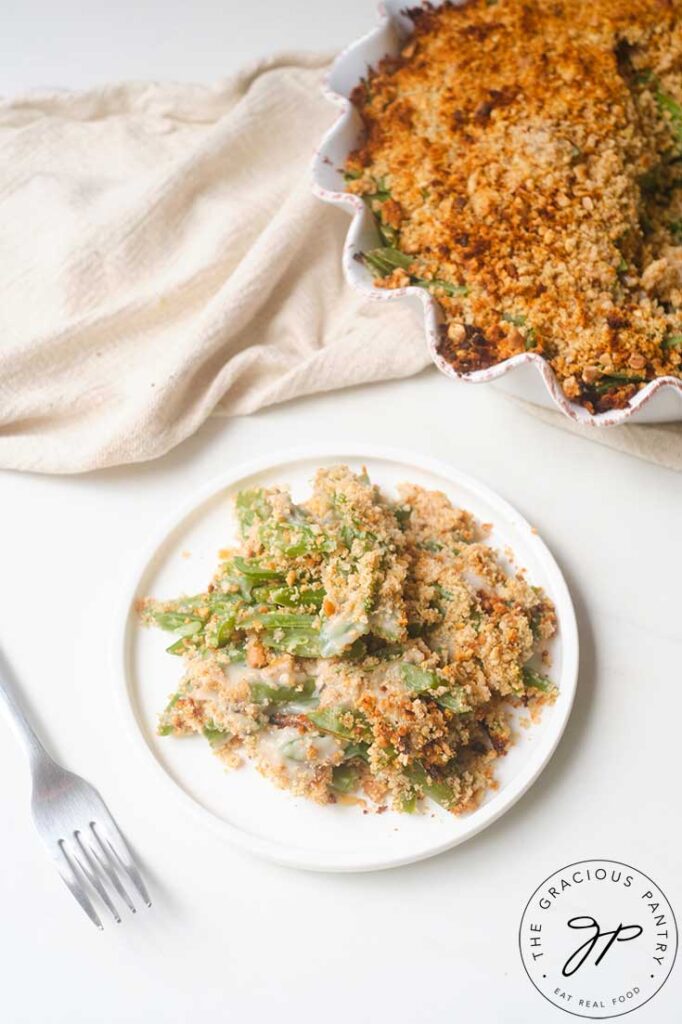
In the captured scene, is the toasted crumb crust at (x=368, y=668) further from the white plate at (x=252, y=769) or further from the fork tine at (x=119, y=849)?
the fork tine at (x=119, y=849)

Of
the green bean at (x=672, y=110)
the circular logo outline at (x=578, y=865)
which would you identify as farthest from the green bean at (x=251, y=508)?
the green bean at (x=672, y=110)

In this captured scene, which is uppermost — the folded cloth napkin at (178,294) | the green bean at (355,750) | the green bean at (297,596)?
the folded cloth napkin at (178,294)

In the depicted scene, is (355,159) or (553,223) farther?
(355,159)

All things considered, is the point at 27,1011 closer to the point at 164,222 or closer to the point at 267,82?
the point at 164,222

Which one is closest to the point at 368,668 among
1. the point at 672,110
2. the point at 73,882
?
the point at 73,882

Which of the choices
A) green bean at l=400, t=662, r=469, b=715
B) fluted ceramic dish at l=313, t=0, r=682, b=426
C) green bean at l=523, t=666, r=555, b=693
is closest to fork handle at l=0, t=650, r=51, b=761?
green bean at l=400, t=662, r=469, b=715

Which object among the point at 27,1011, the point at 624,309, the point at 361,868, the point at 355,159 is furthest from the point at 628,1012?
the point at 355,159
